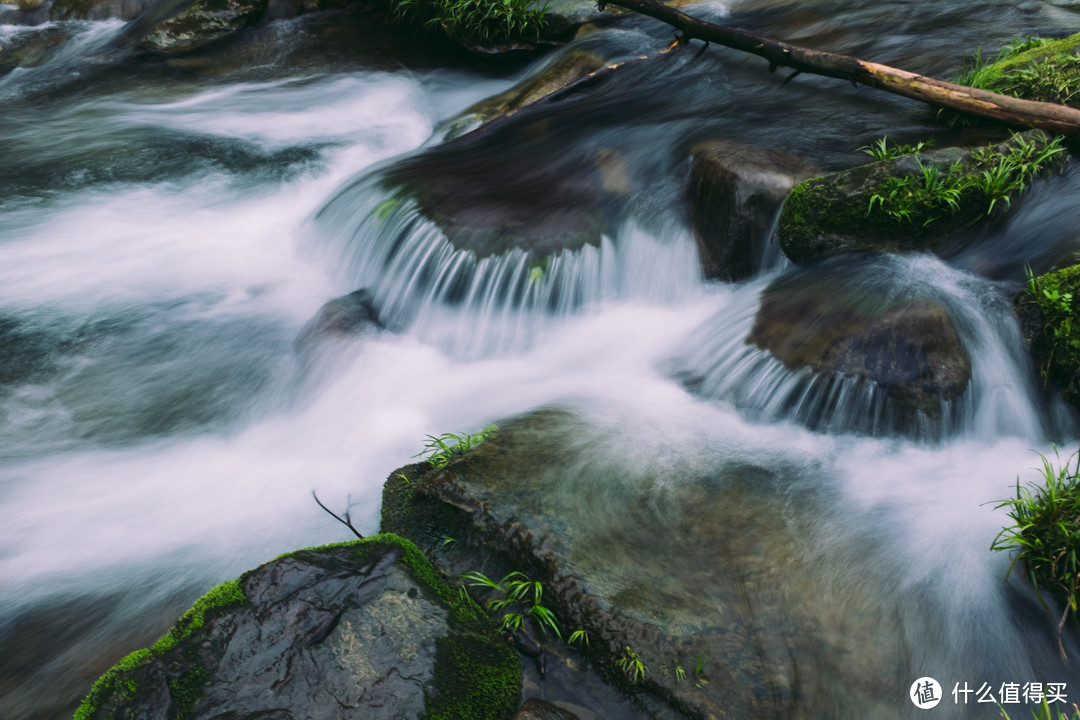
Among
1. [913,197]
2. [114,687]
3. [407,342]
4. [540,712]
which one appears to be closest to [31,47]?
[407,342]

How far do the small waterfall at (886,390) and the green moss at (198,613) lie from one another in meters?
2.79

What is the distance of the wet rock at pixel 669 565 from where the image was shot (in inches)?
112

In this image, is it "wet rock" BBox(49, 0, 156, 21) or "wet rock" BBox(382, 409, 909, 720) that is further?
"wet rock" BBox(49, 0, 156, 21)

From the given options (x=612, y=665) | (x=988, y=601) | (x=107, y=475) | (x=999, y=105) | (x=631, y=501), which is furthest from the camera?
(x=999, y=105)

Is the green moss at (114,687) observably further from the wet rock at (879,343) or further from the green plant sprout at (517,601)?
the wet rock at (879,343)

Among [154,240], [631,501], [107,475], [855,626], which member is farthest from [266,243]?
[855,626]

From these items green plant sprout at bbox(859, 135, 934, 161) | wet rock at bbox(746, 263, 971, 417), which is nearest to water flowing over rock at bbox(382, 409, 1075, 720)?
wet rock at bbox(746, 263, 971, 417)

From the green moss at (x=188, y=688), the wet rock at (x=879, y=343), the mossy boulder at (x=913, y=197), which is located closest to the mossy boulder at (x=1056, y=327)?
the wet rock at (x=879, y=343)

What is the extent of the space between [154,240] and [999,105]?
6.64 m

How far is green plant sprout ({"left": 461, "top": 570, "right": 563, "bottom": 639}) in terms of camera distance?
3029 millimetres

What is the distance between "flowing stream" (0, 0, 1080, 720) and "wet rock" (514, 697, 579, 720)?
1.30 metres

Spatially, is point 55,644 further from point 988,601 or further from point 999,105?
point 999,105

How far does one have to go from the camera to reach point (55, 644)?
10.8 ft

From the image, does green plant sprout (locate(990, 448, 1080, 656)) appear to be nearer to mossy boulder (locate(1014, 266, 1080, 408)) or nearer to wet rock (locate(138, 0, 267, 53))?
mossy boulder (locate(1014, 266, 1080, 408))
